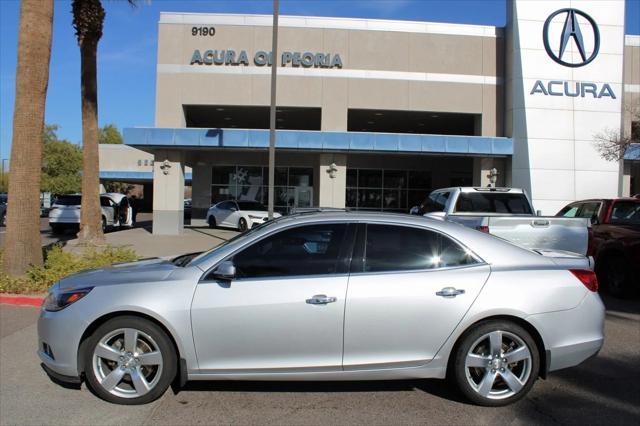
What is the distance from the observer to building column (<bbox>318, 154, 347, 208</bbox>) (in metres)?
22.4

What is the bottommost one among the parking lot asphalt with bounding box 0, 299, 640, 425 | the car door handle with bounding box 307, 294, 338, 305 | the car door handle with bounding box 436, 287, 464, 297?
the parking lot asphalt with bounding box 0, 299, 640, 425

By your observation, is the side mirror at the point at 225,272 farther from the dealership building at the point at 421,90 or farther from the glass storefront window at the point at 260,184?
the glass storefront window at the point at 260,184

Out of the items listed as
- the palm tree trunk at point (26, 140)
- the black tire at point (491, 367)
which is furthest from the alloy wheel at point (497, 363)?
the palm tree trunk at point (26, 140)

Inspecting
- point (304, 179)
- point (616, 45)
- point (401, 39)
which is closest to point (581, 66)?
point (616, 45)

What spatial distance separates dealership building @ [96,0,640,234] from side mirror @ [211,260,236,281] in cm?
1751

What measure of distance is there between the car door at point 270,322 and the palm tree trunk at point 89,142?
11.3 metres

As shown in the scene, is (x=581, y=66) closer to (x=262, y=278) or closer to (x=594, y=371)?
(x=594, y=371)

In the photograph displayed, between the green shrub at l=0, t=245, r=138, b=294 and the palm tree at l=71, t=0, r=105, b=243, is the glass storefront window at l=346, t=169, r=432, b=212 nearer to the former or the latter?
the palm tree at l=71, t=0, r=105, b=243

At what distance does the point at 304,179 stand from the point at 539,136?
41.0 ft

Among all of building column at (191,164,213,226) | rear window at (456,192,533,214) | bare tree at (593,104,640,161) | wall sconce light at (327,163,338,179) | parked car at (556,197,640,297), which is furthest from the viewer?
building column at (191,164,213,226)

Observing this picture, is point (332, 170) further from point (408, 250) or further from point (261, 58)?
point (408, 250)

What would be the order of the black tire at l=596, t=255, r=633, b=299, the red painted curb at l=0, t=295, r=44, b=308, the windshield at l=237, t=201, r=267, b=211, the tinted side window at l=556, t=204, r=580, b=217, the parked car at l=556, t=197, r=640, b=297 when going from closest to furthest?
the red painted curb at l=0, t=295, r=44, b=308, the parked car at l=556, t=197, r=640, b=297, the black tire at l=596, t=255, r=633, b=299, the tinted side window at l=556, t=204, r=580, b=217, the windshield at l=237, t=201, r=267, b=211

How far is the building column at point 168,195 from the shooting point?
73.1 ft

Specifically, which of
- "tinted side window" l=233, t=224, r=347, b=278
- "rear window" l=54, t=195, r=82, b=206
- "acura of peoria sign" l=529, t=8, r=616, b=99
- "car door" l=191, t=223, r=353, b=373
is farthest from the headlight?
"acura of peoria sign" l=529, t=8, r=616, b=99
